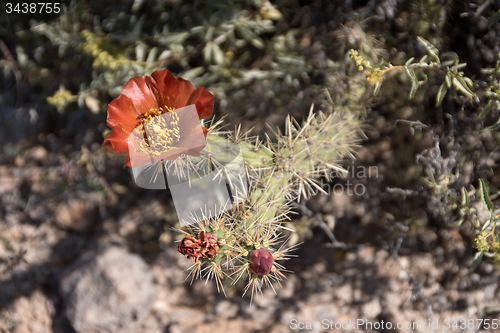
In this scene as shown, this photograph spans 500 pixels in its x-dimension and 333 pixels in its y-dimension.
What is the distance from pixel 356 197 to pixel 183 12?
1.54 m

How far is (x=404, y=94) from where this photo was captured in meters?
1.89

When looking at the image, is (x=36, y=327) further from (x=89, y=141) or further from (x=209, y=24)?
(x=209, y=24)

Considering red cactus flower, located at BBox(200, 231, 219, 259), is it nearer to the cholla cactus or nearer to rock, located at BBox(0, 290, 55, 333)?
the cholla cactus

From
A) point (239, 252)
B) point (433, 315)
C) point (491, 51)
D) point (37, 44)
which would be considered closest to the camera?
point (239, 252)

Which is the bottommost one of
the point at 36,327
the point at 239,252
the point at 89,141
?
the point at 36,327

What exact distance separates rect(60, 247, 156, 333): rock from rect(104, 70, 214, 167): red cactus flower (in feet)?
3.96

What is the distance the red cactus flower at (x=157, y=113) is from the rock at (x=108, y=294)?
1.21 m

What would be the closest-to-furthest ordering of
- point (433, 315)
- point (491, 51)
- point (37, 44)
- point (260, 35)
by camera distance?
1. point (491, 51)
2. point (433, 315)
3. point (260, 35)
4. point (37, 44)

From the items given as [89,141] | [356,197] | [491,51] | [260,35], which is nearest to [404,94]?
[491,51]

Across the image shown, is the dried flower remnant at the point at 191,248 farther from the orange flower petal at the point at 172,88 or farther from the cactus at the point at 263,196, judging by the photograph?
the orange flower petal at the point at 172,88

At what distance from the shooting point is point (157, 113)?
4.29 ft

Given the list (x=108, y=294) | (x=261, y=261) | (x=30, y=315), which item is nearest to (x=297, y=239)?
(x=261, y=261)

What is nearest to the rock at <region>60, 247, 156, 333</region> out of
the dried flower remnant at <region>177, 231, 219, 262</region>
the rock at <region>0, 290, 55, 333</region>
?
the rock at <region>0, 290, 55, 333</region>

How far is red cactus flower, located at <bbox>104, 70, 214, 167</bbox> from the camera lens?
1.15 m
